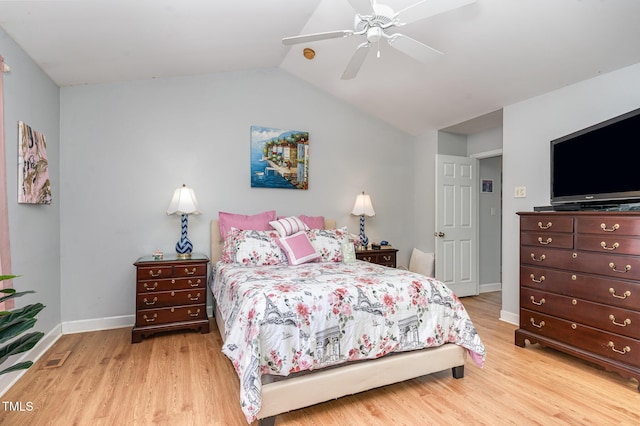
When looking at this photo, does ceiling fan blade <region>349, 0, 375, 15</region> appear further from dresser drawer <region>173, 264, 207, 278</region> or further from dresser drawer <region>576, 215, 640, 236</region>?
dresser drawer <region>173, 264, 207, 278</region>

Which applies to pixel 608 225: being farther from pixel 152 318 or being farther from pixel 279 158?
pixel 152 318

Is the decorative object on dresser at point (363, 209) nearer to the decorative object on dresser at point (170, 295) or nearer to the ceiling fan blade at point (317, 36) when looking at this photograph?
the decorative object on dresser at point (170, 295)

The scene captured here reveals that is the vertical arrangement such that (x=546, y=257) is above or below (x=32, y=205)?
below

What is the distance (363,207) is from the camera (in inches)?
166

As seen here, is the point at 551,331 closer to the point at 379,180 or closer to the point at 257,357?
the point at 257,357

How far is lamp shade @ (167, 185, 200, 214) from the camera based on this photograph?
10.9 ft

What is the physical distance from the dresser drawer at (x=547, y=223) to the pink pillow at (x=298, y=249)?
1.85 metres

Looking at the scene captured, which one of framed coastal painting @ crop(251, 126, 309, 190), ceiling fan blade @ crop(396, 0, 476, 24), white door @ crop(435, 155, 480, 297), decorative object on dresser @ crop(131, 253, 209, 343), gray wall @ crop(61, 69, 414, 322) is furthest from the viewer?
white door @ crop(435, 155, 480, 297)

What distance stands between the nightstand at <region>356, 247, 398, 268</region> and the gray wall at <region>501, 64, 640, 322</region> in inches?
49.0

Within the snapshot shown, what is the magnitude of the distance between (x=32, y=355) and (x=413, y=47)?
3603mm

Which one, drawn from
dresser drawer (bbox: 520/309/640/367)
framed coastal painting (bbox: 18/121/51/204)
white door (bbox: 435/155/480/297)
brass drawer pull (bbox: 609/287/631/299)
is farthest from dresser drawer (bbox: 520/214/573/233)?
framed coastal painting (bbox: 18/121/51/204)

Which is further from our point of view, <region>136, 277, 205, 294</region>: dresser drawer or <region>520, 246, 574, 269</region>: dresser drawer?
<region>136, 277, 205, 294</region>: dresser drawer

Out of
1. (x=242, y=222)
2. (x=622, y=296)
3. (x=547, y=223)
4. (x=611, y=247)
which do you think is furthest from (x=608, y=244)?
(x=242, y=222)

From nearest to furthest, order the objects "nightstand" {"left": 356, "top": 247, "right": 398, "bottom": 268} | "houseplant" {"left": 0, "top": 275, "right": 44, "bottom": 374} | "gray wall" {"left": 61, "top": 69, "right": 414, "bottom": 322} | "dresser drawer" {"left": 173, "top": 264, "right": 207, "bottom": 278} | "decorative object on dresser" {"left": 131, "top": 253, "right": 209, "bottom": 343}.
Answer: "houseplant" {"left": 0, "top": 275, "right": 44, "bottom": 374}, "decorative object on dresser" {"left": 131, "top": 253, "right": 209, "bottom": 343}, "dresser drawer" {"left": 173, "top": 264, "right": 207, "bottom": 278}, "gray wall" {"left": 61, "top": 69, "right": 414, "bottom": 322}, "nightstand" {"left": 356, "top": 247, "right": 398, "bottom": 268}
